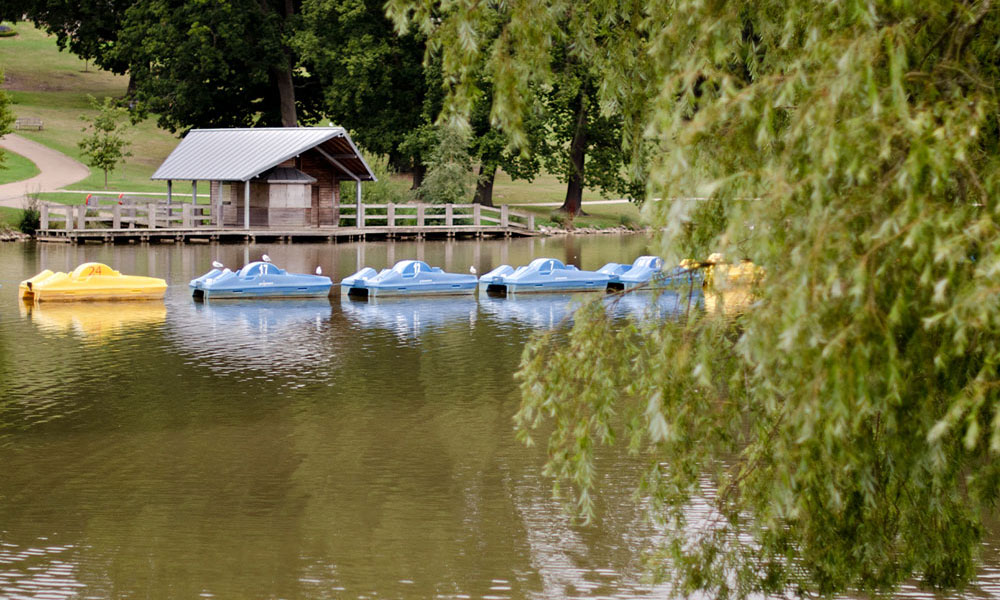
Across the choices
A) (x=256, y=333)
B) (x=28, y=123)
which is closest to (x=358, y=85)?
(x=28, y=123)

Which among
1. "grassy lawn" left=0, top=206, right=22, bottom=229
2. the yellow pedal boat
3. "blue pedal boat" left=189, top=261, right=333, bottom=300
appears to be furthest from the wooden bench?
the yellow pedal boat

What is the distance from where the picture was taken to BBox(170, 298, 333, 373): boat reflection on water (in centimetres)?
2214

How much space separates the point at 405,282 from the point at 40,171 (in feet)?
137

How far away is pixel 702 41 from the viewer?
841cm

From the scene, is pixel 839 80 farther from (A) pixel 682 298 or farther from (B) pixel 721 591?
(B) pixel 721 591

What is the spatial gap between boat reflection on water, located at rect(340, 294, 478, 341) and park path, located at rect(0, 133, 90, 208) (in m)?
29.5

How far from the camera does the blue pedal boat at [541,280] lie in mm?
33219

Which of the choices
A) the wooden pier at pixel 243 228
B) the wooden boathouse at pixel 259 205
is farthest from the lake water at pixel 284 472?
the wooden boathouse at pixel 259 205

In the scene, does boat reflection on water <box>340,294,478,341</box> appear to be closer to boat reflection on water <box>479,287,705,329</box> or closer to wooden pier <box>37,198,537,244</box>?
boat reflection on water <box>479,287,705,329</box>

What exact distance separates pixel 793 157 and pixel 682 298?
1.98m

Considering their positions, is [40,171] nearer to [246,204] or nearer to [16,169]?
Answer: [16,169]

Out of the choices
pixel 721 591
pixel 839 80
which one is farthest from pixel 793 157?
pixel 721 591

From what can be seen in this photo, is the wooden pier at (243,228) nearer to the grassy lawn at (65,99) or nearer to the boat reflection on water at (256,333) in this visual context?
the grassy lawn at (65,99)

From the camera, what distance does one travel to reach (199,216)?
5059cm
